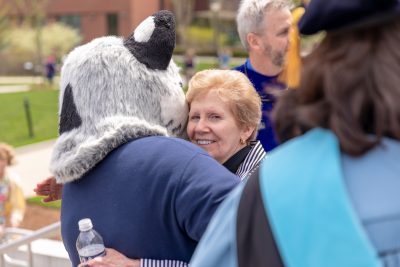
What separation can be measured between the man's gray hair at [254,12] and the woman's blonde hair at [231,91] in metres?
1.44

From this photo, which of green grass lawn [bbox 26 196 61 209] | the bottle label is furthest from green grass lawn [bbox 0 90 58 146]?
the bottle label

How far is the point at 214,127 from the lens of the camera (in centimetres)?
251

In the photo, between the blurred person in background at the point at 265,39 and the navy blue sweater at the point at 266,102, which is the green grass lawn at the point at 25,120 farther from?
the navy blue sweater at the point at 266,102

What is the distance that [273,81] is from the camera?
374cm

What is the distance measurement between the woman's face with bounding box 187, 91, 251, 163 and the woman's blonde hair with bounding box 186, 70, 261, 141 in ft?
0.07

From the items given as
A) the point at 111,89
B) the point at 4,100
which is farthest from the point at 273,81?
the point at 4,100

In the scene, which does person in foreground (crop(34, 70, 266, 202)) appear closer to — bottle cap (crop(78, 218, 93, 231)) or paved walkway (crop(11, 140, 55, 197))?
bottle cap (crop(78, 218, 93, 231))

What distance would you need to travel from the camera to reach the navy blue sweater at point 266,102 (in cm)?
346

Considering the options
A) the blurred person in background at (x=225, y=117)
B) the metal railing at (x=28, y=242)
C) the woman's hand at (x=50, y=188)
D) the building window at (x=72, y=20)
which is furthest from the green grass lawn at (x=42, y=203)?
the building window at (x=72, y=20)

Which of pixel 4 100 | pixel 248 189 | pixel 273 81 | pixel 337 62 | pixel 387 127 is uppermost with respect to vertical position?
pixel 337 62

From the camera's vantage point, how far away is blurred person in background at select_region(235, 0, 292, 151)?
3.76 meters

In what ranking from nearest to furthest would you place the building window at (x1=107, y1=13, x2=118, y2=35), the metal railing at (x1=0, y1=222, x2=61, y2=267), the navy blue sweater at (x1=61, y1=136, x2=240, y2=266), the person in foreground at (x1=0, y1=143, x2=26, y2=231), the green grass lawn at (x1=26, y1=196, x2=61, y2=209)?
the navy blue sweater at (x1=61, y1=136, x2=240, y2=266), the metal railing at (x1=0, y1=222, x2=61, y2=267), the person in foreground at (x1=0, y1=143, x2=26, y2=231), the green grass lawn at (x1=26, y1=196, x2=61, y2=209), the building window at (x1=107, y1=13, x2=118, y2=35)

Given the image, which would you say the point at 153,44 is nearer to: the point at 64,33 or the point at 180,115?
the point at 180,115

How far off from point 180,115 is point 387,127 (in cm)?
113
